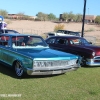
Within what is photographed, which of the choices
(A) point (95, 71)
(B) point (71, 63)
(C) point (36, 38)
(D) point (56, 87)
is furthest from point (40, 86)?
(A) point (95, 71)

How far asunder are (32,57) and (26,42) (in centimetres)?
171

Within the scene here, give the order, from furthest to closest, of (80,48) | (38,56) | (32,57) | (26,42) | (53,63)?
(80,48) < (26,42) < (53,63) < (38,56) < (32,57)

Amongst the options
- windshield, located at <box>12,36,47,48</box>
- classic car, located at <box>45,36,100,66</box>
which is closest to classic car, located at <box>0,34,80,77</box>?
windshield, located at <box>12,36,47,48</box>

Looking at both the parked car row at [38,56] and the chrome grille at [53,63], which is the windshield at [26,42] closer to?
the parked car row at [38,56]

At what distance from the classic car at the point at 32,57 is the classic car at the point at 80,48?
1.80 m

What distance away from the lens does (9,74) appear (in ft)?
25.9

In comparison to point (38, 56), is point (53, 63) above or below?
below

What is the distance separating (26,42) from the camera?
8.55m

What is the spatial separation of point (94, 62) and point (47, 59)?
3.34m

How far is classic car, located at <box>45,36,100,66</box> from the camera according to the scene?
31.9 feet

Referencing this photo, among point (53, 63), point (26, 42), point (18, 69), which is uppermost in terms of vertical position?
point (26, 42)

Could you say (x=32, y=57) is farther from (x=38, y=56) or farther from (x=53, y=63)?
(x=53, y=63)

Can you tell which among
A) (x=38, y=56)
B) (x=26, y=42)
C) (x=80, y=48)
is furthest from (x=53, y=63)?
(x=80, y=48)

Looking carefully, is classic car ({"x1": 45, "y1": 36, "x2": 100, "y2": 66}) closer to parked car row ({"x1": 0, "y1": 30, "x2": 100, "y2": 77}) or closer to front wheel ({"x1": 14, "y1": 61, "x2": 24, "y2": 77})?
parked car row ({"x1": 0, "y1": 30, "x2": 100, "y2": 77})
